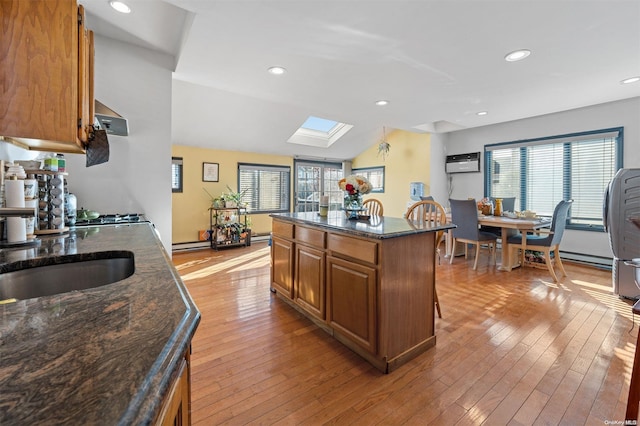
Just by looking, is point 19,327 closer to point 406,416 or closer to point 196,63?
point 406,416

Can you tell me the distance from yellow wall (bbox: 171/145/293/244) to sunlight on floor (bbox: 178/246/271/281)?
130 centimetres

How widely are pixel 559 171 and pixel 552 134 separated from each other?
625mm

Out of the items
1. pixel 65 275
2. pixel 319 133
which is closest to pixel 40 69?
pixel 65 275

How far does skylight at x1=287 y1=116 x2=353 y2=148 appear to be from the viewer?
20.5 feet

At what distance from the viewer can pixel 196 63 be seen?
2773mm

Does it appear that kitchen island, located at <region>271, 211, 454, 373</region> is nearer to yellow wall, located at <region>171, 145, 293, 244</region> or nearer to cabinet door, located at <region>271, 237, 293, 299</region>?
cabinet door, located at <region>271, 237, 293, 299</region>

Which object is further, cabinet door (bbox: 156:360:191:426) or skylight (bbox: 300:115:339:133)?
skylight (bbox: 300:115:339:133)

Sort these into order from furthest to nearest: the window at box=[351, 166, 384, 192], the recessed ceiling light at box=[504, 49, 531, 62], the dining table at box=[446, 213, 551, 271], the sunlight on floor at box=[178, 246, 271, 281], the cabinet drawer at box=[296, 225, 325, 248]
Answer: the window at box=[351, 166, 384, 192] < the sunlight on floor at box=[178, 246, 271, 281] < the dining table at box=[446, 213, 551, 271] < the recessed ceiling light at box=[504, 49, 531, 62] < the cabinet drawer at box=[296, 225, 325, 248]

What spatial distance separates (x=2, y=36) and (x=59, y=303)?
1.06 meters

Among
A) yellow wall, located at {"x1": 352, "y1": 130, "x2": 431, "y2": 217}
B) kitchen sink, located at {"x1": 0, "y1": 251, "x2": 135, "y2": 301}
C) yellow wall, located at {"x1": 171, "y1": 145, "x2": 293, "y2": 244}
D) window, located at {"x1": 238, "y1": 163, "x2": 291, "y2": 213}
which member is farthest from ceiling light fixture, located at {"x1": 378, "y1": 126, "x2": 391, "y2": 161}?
kitchen sink, located at {"x1": 0, "y1": 251, "x2": 135, "y2": 301}

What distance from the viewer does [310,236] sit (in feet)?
8.07

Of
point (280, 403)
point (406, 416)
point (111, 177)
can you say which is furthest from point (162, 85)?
point (406, 416)

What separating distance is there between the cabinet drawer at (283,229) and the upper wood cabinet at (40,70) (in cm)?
178

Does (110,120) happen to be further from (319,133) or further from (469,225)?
(319,133)
